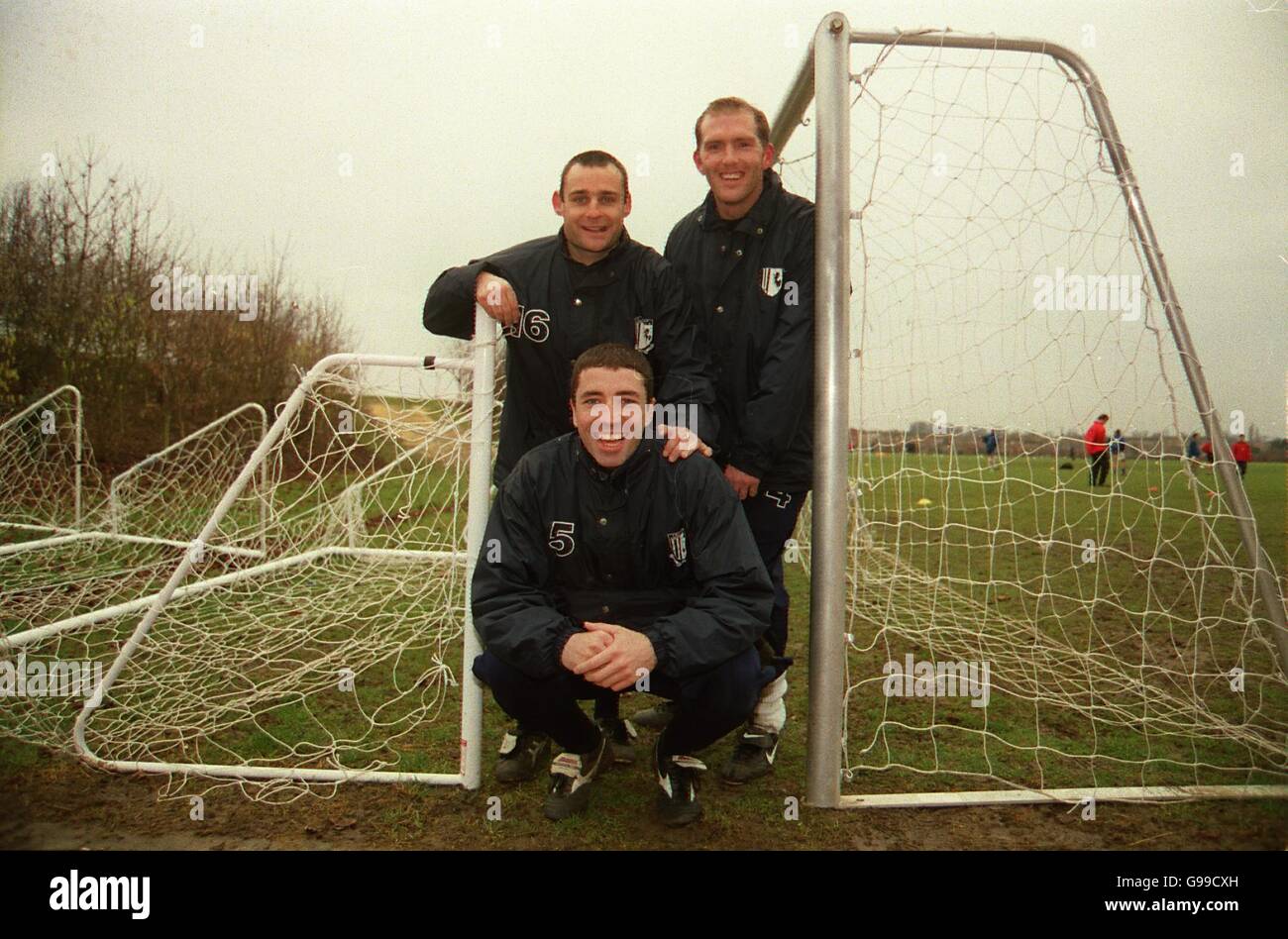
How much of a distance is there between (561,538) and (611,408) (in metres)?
0.40

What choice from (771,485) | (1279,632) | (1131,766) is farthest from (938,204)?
(1131,766)

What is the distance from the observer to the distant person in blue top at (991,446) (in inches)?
149

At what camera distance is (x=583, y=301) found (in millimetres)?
2654

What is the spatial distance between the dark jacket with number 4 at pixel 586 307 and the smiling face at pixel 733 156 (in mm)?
326

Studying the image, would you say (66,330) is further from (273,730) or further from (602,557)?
(602,557)

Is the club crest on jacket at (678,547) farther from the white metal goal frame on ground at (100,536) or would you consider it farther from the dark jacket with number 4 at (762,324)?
the white metal goal frame on ground at (100,536)

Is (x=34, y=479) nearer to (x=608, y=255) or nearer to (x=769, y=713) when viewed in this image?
(x=608, y=255)

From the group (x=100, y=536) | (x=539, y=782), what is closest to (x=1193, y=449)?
(x=539, y=782)

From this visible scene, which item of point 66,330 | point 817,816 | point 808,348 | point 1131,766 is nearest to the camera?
point 817,816

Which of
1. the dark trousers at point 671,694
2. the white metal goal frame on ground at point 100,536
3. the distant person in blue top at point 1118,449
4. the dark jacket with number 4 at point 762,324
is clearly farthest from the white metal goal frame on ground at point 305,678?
the distant person in blue top at point 1118,449

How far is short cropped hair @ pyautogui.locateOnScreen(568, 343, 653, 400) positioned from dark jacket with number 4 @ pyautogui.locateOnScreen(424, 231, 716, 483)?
25 centimetres

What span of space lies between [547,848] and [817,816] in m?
0.82

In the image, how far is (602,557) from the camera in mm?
2373

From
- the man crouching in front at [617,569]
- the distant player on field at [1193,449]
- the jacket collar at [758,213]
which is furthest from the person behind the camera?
the distant player on field at [1193,449]
